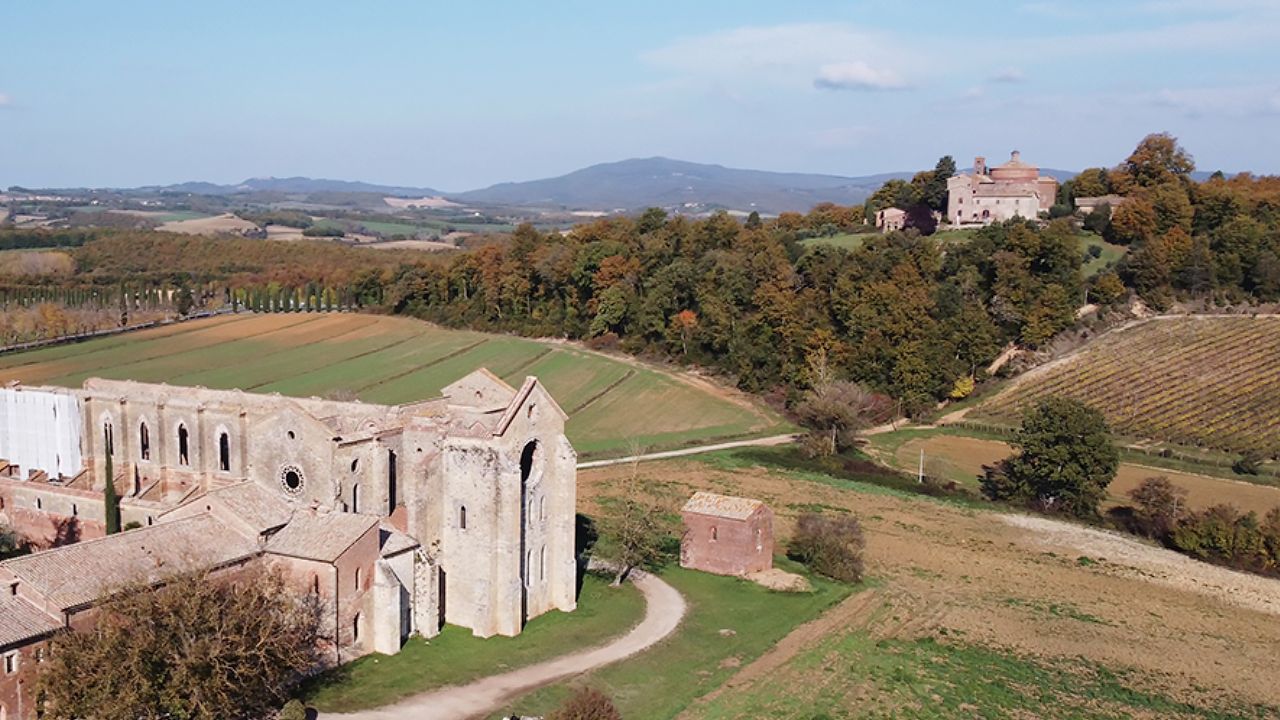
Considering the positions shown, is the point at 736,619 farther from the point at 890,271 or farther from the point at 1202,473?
the point at 890,271

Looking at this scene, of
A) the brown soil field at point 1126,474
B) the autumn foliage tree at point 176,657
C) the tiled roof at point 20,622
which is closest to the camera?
the autumn foliage tree at point 176,657

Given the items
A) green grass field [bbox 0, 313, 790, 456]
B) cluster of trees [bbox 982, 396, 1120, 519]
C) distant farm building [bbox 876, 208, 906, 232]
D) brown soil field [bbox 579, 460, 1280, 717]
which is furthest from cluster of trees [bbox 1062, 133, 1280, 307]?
brown soil field [bbox 579, 460, 1280, 717]

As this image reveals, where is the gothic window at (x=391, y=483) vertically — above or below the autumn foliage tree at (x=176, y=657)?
above

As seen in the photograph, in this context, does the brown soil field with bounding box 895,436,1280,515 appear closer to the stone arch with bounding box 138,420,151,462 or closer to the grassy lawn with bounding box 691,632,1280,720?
the grassy lawn with bounding box 691,632,1280,720

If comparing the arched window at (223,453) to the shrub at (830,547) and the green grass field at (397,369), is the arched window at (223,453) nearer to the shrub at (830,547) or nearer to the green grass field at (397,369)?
the shrub at (830,547)

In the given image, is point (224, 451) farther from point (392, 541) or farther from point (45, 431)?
point (392, 541)

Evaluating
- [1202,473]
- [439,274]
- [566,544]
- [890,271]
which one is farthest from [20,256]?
[1202,473]

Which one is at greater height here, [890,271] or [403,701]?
[890,271]

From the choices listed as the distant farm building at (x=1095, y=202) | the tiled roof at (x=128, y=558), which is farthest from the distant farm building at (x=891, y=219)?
the tiled roof at (x=128, y=558)
